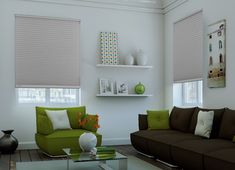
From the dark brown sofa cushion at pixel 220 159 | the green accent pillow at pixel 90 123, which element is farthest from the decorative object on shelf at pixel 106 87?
the dark brown sofa cushion at pixel 220 159

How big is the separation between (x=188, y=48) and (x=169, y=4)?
125 centimetres

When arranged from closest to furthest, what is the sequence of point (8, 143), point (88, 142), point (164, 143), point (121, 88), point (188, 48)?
point (88, 142)
point (164, 143)
point (8, 143)
point (188, 48)
point (121, 88)

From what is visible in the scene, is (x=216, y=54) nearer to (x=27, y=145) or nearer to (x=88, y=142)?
(x=88, y=142)

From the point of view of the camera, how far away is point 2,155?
19.0 ft

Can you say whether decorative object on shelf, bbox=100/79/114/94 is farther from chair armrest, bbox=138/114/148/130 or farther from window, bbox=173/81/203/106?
window, bbox=173/81/203/106

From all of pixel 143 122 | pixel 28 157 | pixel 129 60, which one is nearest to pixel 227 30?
pixel 143 122

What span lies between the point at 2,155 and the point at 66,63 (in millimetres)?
2123

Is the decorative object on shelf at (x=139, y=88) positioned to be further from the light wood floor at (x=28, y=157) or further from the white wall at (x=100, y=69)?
the light wood floor at (x=28, y=157)

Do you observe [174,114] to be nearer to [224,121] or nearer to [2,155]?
[224,121]

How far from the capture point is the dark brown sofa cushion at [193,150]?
399 centimetres

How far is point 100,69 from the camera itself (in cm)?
704

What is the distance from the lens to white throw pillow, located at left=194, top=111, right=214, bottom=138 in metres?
4.83

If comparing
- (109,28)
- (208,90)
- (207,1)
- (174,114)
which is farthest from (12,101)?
(207,1)

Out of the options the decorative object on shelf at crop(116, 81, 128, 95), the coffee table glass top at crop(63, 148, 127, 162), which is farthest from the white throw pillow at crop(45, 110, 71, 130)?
the coffee table glass top at crop(63, 148, 127, 162)
